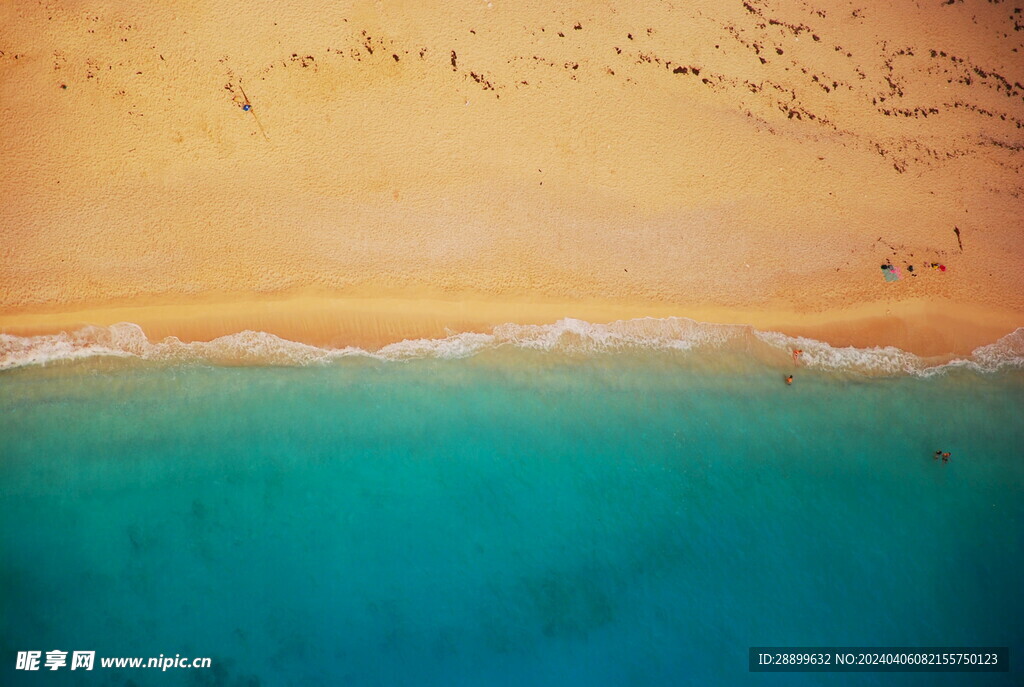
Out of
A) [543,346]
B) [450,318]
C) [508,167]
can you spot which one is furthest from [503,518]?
[508,167]

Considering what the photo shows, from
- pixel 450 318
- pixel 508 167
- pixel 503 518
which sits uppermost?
pixel 508 167

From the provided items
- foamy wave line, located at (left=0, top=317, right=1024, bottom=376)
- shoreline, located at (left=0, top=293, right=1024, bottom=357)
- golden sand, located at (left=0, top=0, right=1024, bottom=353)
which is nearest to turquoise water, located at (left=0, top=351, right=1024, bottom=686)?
foamy wave line, located at (left=0, top=317, right=1024, bottom=376)

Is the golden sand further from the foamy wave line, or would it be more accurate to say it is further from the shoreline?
the foamy wave line

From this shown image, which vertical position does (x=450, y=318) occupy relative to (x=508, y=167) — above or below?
below

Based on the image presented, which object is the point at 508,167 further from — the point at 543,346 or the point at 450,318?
the point at 543,346

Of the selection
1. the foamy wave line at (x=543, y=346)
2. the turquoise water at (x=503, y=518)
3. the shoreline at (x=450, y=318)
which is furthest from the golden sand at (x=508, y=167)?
the turquoise water at (x=503, y=518)

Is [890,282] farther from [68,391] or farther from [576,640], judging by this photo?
[68,391]
